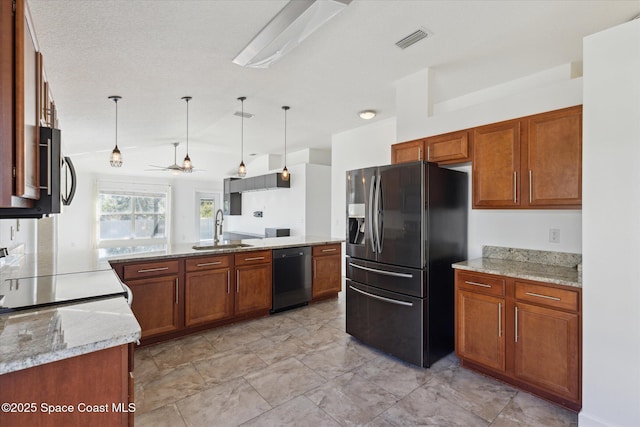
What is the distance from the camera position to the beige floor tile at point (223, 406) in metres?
1.95

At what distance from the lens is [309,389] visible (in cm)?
229

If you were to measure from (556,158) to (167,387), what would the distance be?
3.26 metres

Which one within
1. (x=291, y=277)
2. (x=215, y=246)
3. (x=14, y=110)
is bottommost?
(x=291, y=277)

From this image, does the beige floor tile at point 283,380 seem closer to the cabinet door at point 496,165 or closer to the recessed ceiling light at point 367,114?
the cabinet door at point 496,165

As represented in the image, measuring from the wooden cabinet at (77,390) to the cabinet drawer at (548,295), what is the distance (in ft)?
7.83

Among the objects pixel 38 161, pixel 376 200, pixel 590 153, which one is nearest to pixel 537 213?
pixel 590 153

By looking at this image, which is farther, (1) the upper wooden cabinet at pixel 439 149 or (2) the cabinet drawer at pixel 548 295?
(1) the upper wooden cabinet at pixel 439 149

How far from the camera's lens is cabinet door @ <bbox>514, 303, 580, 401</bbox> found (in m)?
2.00

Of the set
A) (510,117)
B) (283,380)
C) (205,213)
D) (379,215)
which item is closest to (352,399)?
(283,380)

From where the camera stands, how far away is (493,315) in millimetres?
2373

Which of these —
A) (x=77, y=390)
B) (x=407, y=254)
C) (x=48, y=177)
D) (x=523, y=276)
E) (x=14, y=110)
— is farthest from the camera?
(x=407, y=254)

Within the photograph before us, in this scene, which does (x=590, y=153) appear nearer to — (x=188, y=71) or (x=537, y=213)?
(x=537, y=213)

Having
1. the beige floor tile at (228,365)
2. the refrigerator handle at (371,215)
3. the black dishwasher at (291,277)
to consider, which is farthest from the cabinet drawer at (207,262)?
the refrigerator handle at (371,215)

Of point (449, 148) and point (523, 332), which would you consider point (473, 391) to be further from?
point (449, 148)
